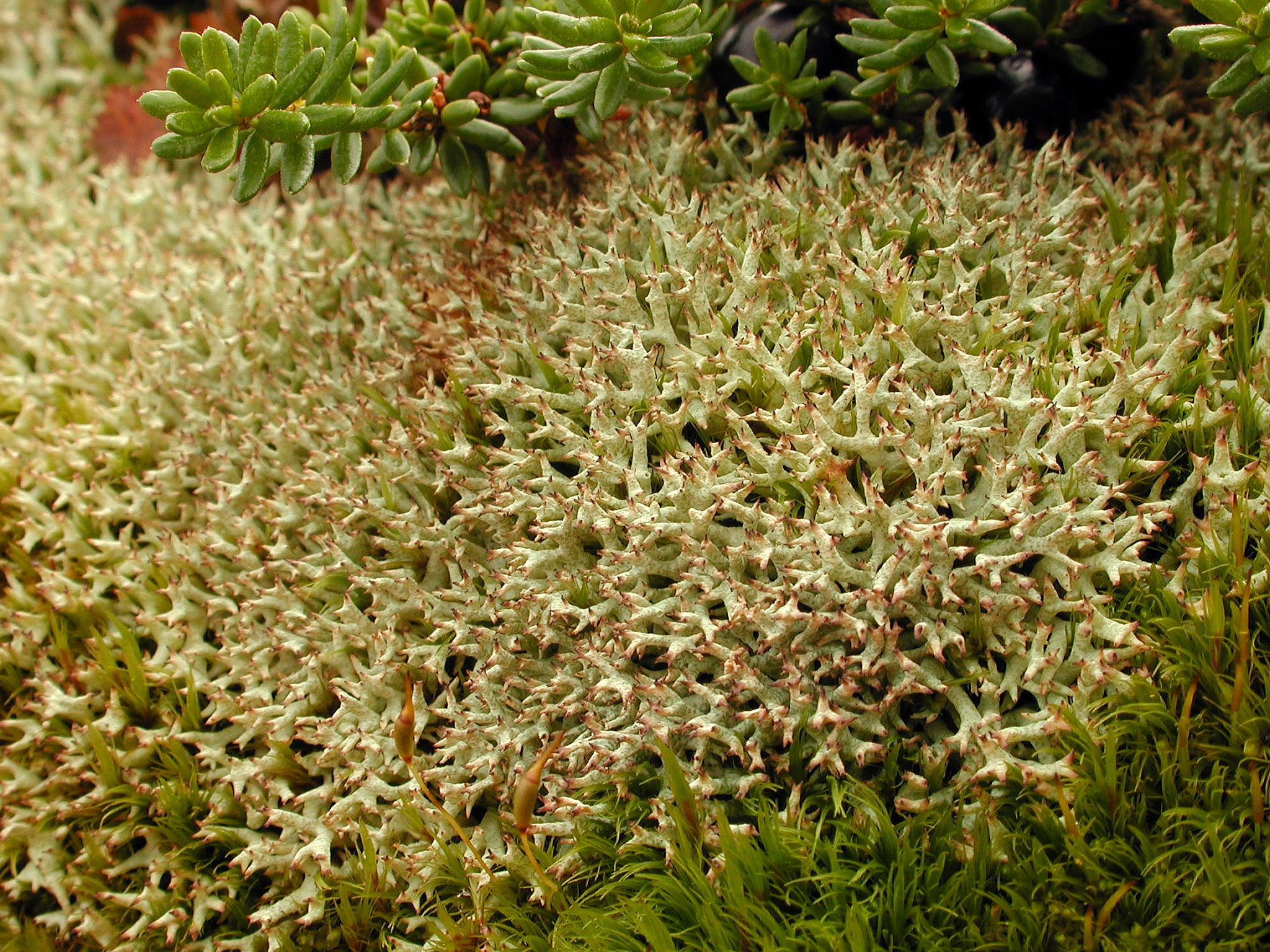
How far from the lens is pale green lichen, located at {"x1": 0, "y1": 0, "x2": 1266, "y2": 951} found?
219 cm

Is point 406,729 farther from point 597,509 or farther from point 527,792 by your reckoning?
point 597,509

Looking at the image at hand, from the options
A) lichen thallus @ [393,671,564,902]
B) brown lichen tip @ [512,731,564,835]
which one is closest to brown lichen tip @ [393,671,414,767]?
lichen thallus @ [393,671,564,902]

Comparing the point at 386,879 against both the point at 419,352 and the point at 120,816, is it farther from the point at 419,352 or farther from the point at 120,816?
the point at 419,352

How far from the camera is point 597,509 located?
2.39 meters

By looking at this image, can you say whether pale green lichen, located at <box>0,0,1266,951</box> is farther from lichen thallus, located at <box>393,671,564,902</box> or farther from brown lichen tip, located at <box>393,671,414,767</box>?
brown lichen tip, located at <box>393,671,414,767</box>

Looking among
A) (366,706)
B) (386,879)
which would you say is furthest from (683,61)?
(386,879)

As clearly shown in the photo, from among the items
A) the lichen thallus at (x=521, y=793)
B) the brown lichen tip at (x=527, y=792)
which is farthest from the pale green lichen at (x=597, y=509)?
the brown lichen tip at (x=527, y=792)

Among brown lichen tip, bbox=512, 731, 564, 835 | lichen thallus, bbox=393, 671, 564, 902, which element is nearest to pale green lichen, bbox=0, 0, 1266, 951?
lichen thallus, bbox=393, 671, 564, 902

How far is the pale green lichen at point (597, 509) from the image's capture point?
2.19 meters

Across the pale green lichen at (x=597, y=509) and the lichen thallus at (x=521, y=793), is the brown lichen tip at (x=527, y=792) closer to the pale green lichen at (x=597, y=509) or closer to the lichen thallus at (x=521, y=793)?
the lichen thallus at (x=521, y=793)

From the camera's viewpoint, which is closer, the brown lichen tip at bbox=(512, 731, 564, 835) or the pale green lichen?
the brown lichen tip at bbox=(512, 731, 564, 835)

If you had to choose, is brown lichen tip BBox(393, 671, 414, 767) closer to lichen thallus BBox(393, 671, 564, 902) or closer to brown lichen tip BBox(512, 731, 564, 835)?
lichen thallus BBox(393, 671, 564, 902)

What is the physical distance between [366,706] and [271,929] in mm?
555

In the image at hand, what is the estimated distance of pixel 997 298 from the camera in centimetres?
250
